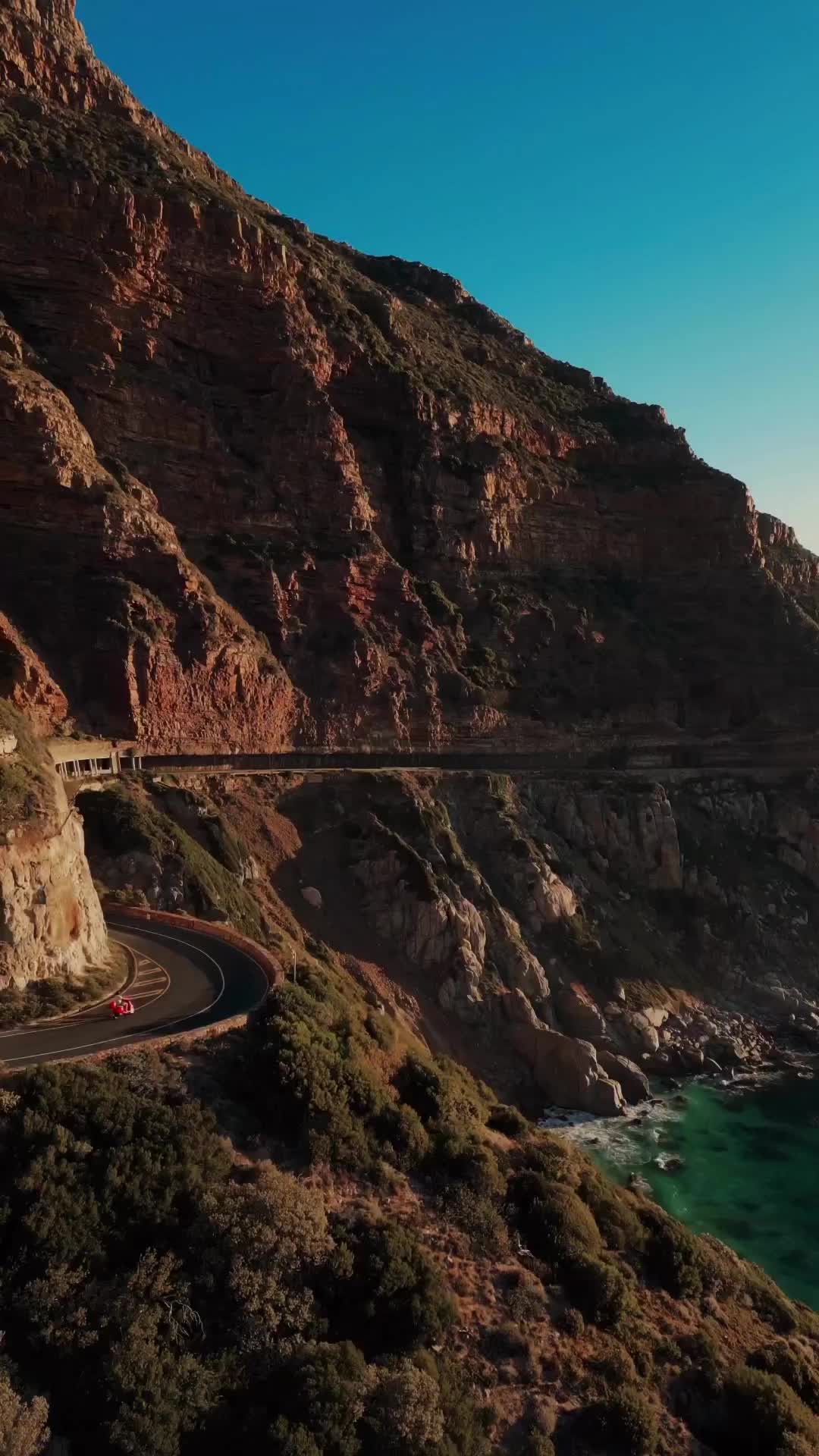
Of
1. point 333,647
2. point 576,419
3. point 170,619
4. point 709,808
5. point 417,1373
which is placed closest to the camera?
point 417,1373

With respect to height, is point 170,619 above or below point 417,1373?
above

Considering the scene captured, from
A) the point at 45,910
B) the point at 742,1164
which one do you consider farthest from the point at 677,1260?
the point at 742,1164

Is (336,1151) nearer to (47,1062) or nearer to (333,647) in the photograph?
(47,1062)

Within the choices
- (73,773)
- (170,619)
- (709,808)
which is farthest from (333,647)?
(709,808)

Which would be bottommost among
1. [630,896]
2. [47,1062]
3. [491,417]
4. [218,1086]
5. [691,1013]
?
[691,1013]

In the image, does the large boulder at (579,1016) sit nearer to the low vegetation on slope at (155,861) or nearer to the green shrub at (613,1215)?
the low vegetation on slope at (155,861)

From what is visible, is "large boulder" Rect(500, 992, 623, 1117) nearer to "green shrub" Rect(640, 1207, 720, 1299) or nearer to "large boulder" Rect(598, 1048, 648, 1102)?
"large boulder" Rect(598, 1048, 648, 1102)

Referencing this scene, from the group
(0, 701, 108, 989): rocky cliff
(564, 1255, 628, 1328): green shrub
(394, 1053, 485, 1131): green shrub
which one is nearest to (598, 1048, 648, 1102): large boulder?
(394, 1053, 485, 1131): green shrub
